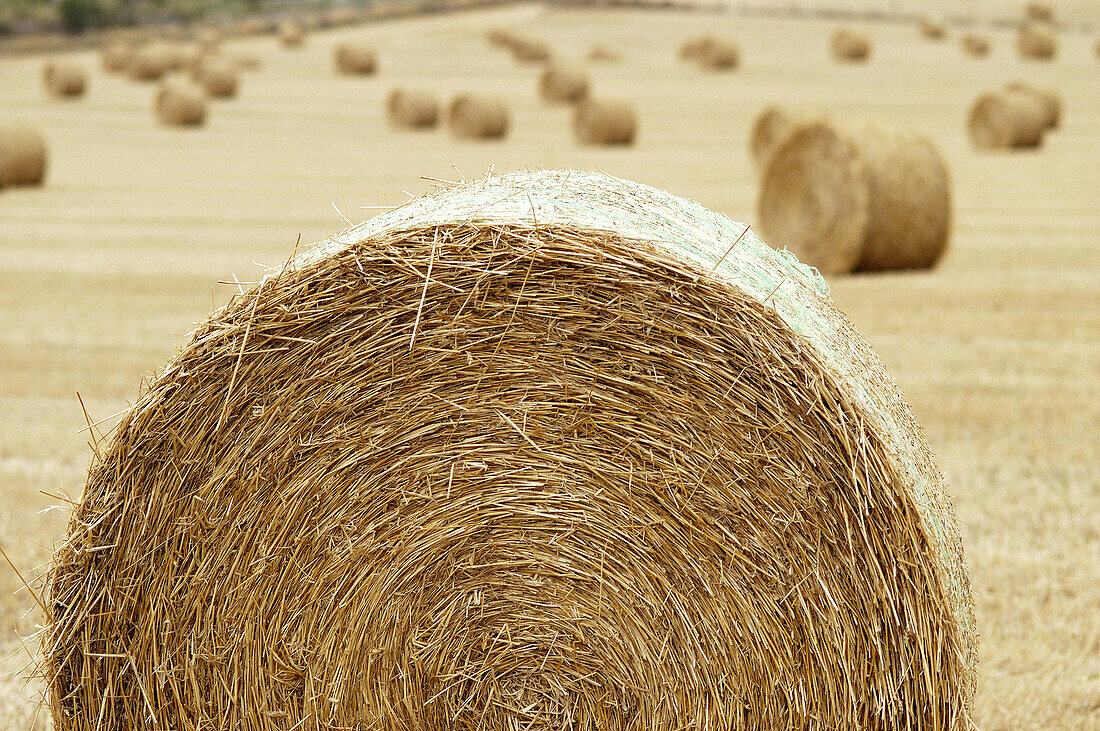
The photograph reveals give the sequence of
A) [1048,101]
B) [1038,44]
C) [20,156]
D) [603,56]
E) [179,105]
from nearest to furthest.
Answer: [20,156]
[1048,101]
[179,105]
[1038,44]
[603,56]

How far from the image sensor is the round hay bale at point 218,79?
32.7 meters

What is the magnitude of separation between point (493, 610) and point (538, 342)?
0.74 m

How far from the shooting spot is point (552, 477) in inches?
132

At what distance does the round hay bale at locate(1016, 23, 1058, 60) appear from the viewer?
39188 mm

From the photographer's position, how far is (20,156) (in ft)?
59.6

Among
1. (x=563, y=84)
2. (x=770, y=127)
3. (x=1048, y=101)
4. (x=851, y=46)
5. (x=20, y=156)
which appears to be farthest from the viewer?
(x=851, y=46)

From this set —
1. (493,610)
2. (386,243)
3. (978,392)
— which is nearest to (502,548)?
(493,610)

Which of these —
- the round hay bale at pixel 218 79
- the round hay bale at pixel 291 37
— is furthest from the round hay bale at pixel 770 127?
the round hay bale at pixel 291 37

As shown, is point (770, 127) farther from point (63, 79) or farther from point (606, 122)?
point (63, 79)

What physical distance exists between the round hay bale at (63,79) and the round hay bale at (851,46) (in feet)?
73.1

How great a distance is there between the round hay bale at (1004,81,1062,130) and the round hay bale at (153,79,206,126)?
16476mm

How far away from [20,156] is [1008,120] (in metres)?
16.5

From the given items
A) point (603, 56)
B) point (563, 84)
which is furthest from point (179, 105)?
point (603, 56)

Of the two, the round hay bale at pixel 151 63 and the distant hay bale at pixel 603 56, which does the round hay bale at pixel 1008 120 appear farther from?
the round hay bale at pixel 151 63
